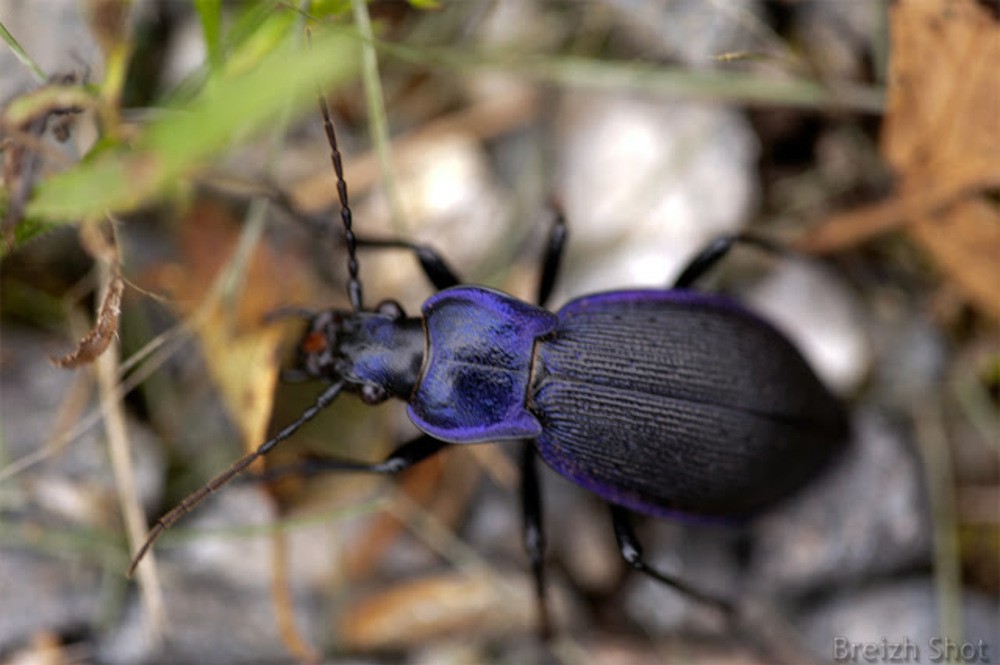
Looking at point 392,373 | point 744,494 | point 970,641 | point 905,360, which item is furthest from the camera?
point 905,360

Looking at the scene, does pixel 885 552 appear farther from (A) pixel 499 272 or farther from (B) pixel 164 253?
(B) pixel 164 253

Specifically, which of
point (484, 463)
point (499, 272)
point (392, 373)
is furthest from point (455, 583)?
point (499, 272)

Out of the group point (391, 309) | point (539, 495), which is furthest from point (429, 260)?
point (539, 495)

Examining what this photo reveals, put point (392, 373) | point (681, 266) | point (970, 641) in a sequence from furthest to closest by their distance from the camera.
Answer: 1. point (681, 266)
2. point (970, 641)
3. point (392, 373)

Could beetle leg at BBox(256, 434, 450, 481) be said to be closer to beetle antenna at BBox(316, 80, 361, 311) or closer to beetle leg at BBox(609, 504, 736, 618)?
beetle antenna at BBox(316, 80, 361, 311)

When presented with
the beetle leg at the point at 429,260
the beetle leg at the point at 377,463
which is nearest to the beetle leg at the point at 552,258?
the beetle leg at the point at 429,260

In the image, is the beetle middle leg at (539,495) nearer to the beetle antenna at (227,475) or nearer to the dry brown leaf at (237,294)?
the beetle antenna at (227,475)
